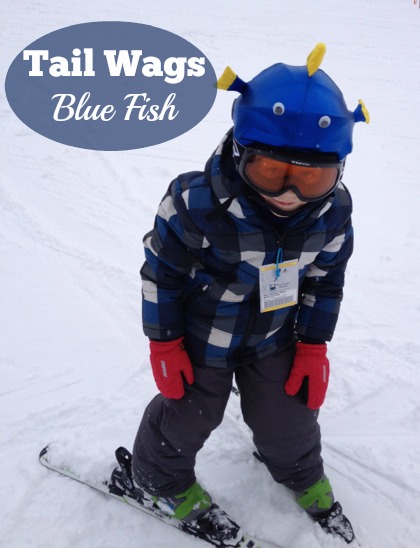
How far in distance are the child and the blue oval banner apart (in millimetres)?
3022

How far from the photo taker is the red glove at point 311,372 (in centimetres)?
184

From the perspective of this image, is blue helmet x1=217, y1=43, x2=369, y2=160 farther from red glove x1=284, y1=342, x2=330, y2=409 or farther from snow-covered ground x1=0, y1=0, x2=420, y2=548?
snow-covered ground x1=0, y1=0, x2=420, y2=548

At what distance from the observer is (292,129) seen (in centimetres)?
132

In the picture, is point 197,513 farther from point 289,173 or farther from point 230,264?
point 289,173

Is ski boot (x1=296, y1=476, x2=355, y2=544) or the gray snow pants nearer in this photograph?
the gray snow pants

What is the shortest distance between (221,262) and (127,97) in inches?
191

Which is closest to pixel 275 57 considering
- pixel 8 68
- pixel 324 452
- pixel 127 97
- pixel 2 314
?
pixel 127 97

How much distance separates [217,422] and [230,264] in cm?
64

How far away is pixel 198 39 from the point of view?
26.7 feet

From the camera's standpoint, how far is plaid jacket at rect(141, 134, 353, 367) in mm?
1528

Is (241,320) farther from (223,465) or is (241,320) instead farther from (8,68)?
(8,68)

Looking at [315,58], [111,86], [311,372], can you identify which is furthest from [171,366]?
[111,86]

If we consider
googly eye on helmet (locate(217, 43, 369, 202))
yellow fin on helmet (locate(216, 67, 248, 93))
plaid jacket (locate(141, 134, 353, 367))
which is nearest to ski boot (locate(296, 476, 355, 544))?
plaid jacket (locate(141, 134, 353, 367))

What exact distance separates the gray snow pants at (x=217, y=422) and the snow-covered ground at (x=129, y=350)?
24 cm
